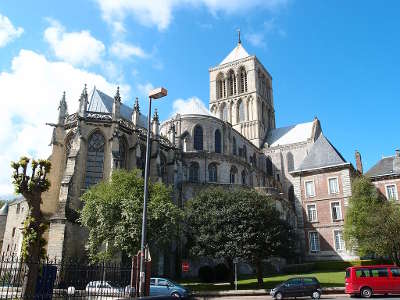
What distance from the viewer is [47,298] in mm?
14109

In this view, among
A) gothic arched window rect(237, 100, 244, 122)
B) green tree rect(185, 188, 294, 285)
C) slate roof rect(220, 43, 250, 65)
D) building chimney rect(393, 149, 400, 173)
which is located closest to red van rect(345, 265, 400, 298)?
green tree rect(185, 188, 294, 285)

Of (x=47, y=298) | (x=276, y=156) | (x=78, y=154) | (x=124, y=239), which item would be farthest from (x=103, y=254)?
(x=276, y=156)

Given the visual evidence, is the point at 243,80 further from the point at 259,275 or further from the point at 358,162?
the point at 259,275

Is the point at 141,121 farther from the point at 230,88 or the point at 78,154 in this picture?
the point at 230,88

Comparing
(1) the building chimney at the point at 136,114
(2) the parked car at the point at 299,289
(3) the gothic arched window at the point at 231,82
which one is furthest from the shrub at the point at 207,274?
(3) the gothic arched window at the point at 231,82

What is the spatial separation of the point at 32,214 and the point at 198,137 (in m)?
32.8

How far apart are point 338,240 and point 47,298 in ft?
104

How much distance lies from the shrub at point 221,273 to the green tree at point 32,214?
59.3 feet

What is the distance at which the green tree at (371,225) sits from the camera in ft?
95.0

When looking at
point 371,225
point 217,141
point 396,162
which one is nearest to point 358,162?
point 396,162

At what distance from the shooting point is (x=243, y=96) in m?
67.3

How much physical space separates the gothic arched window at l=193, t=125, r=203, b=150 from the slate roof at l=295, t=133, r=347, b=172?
1296 centimetres

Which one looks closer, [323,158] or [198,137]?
[323,158]

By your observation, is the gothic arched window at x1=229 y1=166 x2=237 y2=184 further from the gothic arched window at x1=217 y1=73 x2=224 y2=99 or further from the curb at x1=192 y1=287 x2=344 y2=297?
the gothic arched window at x1=217 y1=73 x2=224 y2=99
